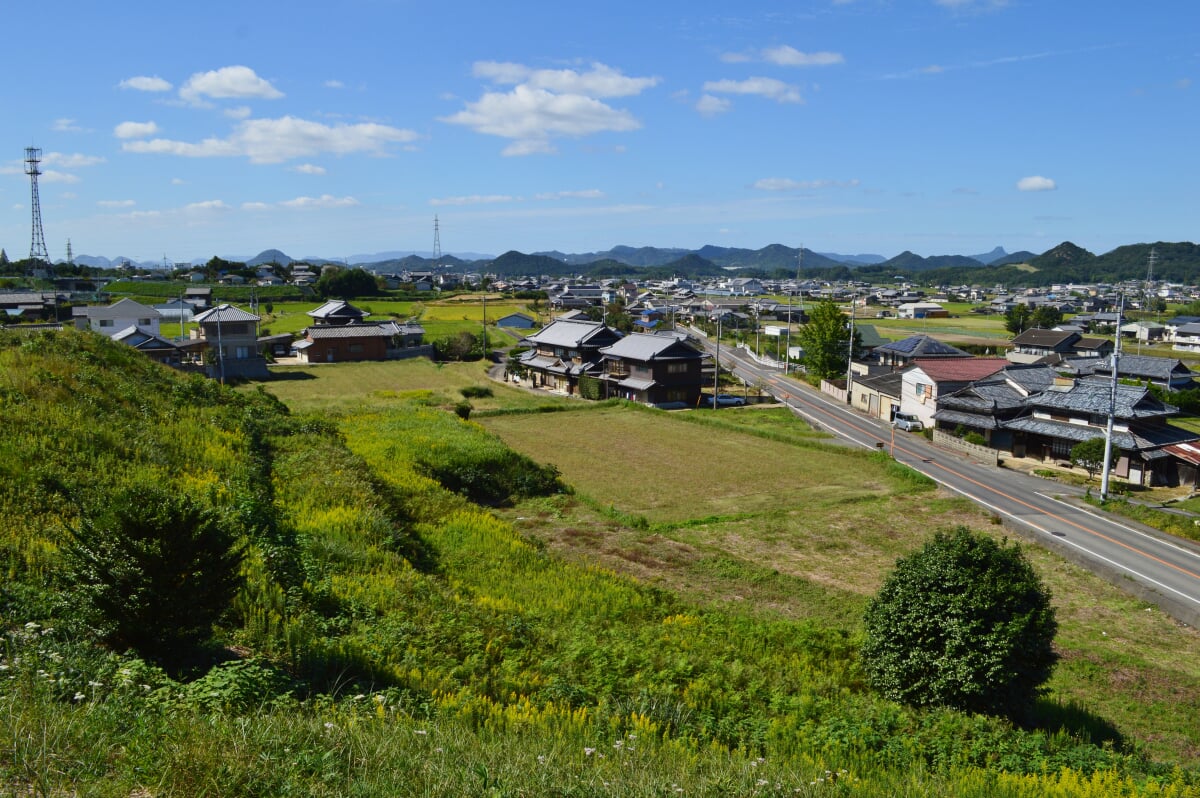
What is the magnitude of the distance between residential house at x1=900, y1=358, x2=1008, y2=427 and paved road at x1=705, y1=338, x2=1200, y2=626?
2543 millimetres

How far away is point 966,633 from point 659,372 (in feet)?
130

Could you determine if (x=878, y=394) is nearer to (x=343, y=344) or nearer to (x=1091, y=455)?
(x=1091, y=455)

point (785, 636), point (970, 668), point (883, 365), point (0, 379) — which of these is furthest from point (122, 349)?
point (883, 365)

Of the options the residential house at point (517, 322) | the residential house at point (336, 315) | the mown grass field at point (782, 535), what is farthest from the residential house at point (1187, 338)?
the residential house at point (336, 315)

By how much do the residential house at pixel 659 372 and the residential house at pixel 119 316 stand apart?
4401 centimetres

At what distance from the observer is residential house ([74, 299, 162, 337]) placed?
216ft

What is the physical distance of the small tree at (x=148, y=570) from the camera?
23.8 feet

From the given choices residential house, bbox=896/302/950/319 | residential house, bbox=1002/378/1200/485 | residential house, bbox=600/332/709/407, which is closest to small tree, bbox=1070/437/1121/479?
residential house, bbox=1002/378/1200/485

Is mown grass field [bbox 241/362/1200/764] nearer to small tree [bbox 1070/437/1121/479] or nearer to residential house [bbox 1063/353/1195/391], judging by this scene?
small tree [bbox 1070/437/1121/479]

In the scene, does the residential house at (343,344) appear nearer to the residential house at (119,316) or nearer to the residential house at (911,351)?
the residential house at (119,316)

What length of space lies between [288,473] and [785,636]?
13.0 m

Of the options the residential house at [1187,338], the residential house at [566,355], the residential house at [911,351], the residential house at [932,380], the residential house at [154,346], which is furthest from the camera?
the residential house at [1187,338]


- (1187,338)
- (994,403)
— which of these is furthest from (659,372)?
(1187,338)

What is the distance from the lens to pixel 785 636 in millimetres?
12508
